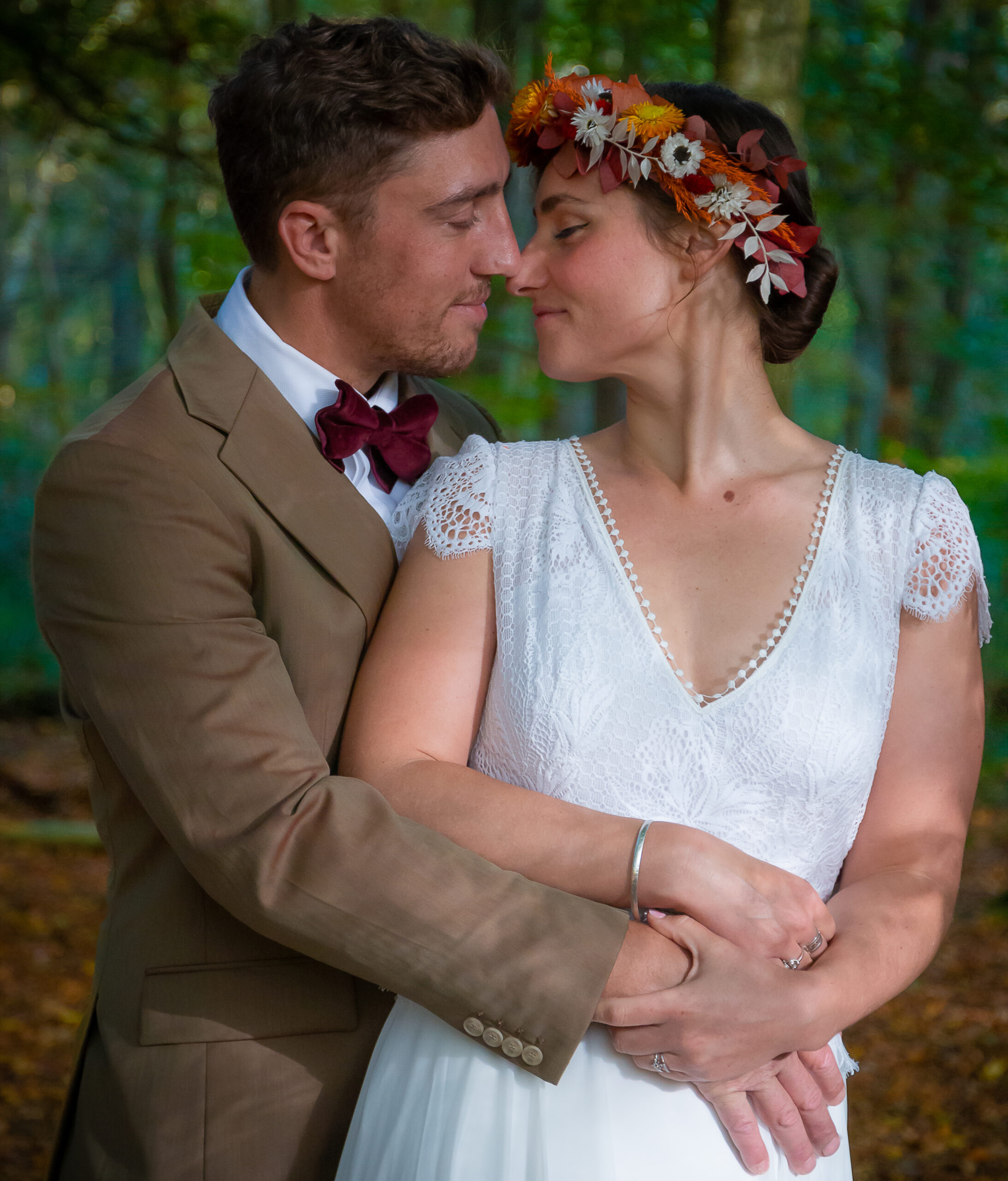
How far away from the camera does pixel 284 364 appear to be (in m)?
2.14

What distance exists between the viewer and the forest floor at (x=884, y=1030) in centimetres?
421

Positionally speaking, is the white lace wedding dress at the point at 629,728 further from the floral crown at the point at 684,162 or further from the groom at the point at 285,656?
the floral crown at the point at 684,162

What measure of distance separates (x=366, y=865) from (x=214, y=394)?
2.63 ft

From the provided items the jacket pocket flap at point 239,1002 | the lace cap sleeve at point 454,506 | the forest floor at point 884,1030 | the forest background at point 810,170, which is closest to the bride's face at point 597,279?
the lace cap sleeve at point 454,506

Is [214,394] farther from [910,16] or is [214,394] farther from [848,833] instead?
[910,16]

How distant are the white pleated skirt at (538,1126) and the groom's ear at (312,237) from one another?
134cm

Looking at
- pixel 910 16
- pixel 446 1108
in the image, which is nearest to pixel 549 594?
pixel 446 1108

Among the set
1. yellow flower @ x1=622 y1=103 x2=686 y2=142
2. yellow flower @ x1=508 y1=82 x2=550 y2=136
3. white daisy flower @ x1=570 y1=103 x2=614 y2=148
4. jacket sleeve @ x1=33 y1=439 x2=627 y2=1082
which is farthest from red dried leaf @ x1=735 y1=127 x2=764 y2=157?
jacket sleeve @ x1=33 y1=439 x2=627 y2=1082

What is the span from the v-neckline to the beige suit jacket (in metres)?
0.38

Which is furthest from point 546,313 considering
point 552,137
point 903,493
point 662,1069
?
point 662,1069

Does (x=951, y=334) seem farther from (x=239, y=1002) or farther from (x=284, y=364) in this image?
(x=239, y=1002)

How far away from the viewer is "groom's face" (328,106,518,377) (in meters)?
2.18

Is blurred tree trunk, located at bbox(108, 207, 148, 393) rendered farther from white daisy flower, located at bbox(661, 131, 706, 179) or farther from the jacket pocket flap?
the jacket pocket flap

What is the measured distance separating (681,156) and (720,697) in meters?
0.91
